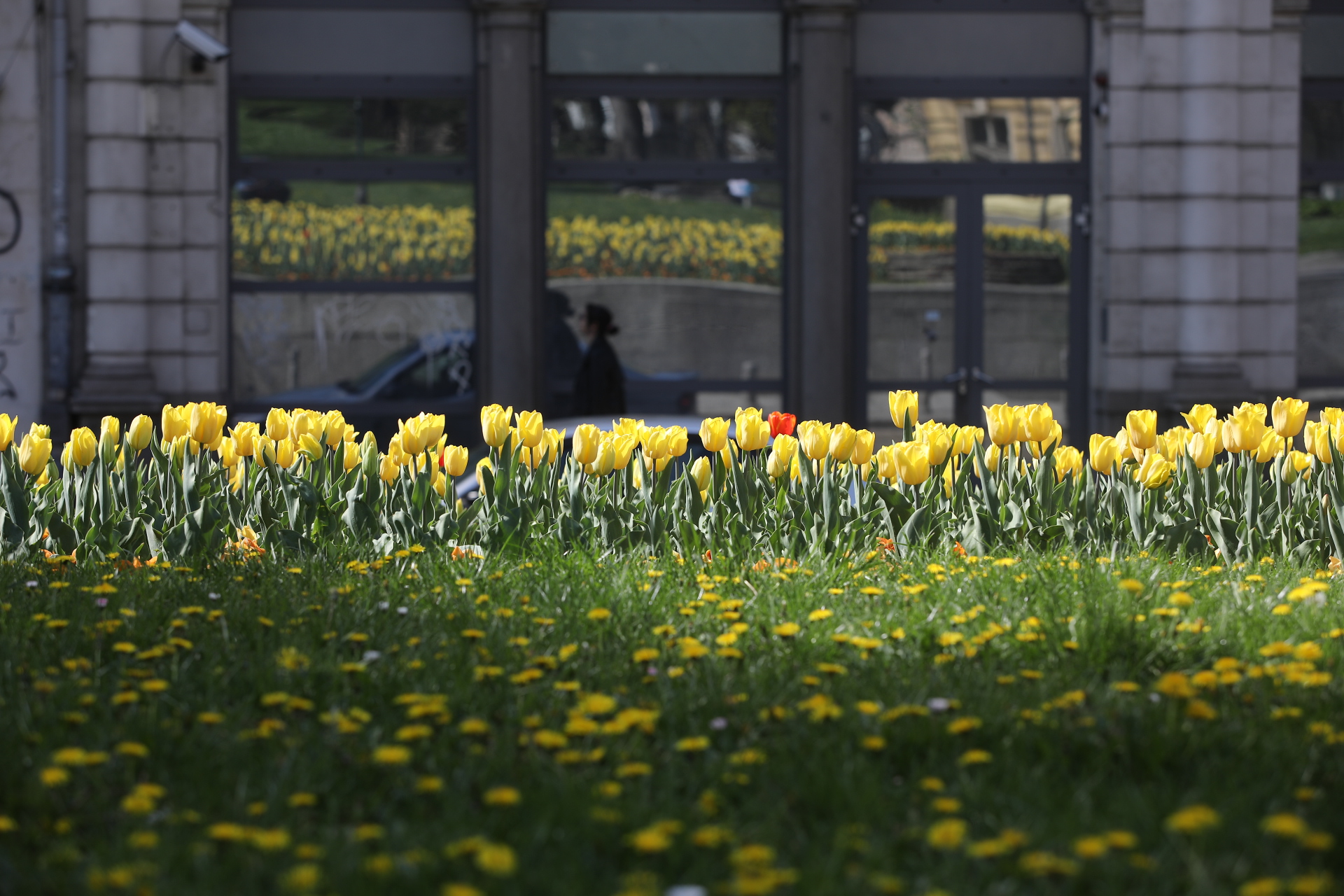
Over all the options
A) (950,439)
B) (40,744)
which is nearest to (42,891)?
(40,744)

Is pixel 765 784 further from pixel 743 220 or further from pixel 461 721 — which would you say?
pixel 743 220

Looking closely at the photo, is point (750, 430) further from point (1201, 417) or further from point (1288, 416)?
point (1288, 416)

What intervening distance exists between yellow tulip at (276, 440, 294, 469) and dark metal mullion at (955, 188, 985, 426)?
352 inches

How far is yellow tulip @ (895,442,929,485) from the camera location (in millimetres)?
5172

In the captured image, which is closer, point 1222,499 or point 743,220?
point 1222,499

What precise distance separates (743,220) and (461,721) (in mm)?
10236

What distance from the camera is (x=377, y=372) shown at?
13.2 meters

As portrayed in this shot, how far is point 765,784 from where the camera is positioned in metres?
3.05

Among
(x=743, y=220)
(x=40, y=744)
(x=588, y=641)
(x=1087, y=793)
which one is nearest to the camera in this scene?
(x=1087, y=793)

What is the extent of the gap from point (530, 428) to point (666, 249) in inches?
313

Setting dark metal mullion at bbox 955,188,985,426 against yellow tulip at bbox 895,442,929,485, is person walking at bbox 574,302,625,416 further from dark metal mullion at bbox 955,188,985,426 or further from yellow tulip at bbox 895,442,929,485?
yellow tulip at bbox 895,442,929,485

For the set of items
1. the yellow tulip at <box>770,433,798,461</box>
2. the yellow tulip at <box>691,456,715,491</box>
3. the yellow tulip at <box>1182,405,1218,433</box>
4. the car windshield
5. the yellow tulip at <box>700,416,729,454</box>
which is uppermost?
the car windshield

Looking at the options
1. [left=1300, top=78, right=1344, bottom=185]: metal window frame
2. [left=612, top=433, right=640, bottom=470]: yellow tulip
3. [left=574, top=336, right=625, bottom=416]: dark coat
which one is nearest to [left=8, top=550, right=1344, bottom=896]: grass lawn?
[left=612, top=433, right=640, bottom=470]: yellow tulip

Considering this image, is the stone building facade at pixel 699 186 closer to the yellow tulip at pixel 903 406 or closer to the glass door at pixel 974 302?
the glass door at pixel 974 302
